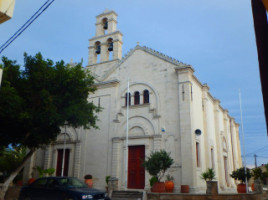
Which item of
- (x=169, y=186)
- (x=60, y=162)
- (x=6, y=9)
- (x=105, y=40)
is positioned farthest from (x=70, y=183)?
(x=105, y=40)

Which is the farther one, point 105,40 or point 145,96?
point 105,40

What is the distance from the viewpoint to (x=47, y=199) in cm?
1203

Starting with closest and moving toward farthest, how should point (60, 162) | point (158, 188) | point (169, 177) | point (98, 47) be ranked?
point (158, 188) → point (169, 177) → point (60, 162) → point (98, 47)

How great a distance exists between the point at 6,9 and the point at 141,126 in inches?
673

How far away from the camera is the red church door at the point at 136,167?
21.0 metres

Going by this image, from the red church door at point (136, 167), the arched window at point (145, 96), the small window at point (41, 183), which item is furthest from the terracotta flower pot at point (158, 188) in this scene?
the arched window at point (145, 96)

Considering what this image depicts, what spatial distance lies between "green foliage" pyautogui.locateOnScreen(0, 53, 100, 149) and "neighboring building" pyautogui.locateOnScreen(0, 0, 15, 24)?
9684 millimetres

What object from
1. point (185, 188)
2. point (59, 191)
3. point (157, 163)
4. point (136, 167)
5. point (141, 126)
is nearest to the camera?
point (59, 191)

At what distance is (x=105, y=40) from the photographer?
2752 cm

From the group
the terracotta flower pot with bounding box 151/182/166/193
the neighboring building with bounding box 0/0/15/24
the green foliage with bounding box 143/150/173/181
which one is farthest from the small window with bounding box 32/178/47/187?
the neighboring building with bounding box 0/0/15/24

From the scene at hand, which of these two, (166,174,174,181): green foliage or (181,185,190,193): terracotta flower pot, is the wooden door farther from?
(181,185,190,193): terracotta flower pot

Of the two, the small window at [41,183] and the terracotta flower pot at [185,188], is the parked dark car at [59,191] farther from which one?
the terracotta flower pot at [185,188]

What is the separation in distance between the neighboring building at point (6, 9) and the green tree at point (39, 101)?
9.64 m

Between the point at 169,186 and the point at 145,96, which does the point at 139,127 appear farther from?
the point at 169,186
